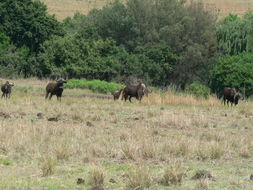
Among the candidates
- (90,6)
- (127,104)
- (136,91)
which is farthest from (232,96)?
(90,6)

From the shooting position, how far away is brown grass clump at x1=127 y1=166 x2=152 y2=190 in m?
10.6

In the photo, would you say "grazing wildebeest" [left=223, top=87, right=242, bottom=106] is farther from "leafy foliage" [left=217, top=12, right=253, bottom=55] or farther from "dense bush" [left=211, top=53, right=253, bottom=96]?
"leafy foliage" [left=217, top=12, right=253, bottom=55]

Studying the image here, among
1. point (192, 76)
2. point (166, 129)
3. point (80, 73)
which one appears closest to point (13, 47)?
point (80, 73)

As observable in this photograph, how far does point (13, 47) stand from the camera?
5481 cm

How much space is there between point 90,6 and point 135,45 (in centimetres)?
6162

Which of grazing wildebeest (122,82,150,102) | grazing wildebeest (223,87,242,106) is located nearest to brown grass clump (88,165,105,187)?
grazing wildebeest (122,82,150,102)

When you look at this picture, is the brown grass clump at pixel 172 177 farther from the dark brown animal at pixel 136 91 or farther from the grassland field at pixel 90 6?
the grassland field at pixel 90 6

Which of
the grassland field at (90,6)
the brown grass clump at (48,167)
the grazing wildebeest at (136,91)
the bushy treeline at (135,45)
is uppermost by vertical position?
the grassland field at (90,6)

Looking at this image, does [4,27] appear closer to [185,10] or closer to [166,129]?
[185,10]

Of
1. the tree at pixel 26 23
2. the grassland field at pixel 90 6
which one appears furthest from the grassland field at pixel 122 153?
the grassland field at pixel 90 6

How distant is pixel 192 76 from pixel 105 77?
329 inches

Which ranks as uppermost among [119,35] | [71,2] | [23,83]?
[71,2]

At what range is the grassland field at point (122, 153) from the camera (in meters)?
11.2

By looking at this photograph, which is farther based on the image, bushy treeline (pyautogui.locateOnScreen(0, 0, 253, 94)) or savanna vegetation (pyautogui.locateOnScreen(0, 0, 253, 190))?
bushy treeline (pyautogui.locateOnScreen(0, 0, 253, 94))
